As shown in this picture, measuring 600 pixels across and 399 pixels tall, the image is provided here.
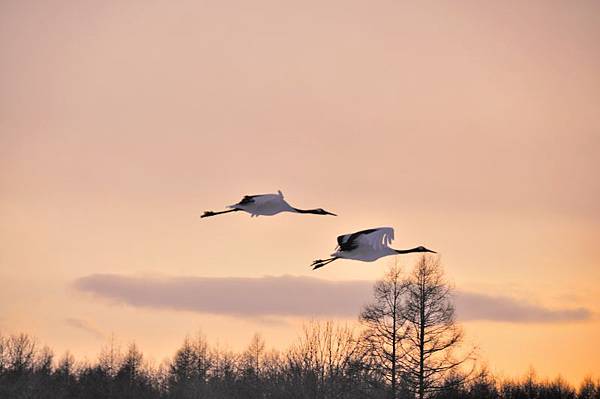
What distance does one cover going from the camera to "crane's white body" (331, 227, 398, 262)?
4275cm

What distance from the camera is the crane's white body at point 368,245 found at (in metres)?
42.8

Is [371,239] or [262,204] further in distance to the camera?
[371,239]

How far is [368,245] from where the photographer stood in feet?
140

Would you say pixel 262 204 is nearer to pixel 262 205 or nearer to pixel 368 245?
pixel 262 205

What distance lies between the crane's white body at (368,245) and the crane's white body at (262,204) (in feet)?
7.42

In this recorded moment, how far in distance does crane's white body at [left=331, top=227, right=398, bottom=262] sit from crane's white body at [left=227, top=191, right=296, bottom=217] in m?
2.26

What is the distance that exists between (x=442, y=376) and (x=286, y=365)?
17.7 meters

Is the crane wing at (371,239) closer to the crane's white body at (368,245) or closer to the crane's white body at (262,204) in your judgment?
the crane's white body at (368,245)

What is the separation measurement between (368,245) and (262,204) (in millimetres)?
3294

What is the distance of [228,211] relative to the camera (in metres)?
42.0

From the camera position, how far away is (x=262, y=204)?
41750 mm

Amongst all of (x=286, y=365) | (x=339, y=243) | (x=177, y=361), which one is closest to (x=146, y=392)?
(x=286, y=365)

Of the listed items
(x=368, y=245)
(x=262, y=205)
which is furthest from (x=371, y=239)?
(x=262, y=205)

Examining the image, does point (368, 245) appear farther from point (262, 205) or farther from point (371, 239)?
point (262, 205)
